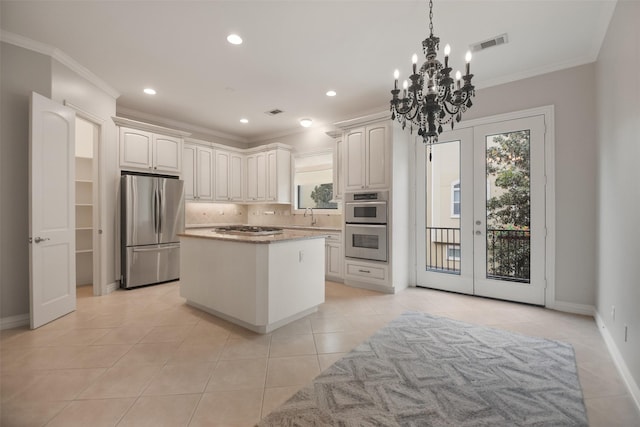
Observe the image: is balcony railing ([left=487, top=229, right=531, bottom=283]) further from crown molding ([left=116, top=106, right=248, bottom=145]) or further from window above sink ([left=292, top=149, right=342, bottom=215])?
crown molding ([left=116, top=106, right=248, bottom=145])

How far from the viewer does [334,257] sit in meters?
4.93

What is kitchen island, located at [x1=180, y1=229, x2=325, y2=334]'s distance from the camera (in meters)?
2.78

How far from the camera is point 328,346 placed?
2.55m

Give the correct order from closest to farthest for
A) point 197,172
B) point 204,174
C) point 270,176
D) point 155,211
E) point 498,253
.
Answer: point 498,253
point 155,211
point 197,172
point 204,174
point 270,176

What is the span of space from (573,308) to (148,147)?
6.44 metres

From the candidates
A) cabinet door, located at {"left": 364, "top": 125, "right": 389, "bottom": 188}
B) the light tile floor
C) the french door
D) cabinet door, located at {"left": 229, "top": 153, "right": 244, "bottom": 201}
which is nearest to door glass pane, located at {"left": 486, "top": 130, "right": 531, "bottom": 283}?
the french door

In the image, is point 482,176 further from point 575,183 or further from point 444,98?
point 444,98

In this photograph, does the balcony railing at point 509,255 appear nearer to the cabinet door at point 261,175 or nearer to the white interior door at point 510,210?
the white interior door at point 510,210

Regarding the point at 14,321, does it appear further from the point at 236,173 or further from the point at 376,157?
the point at 376,157

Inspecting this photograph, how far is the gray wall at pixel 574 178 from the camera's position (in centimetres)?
324

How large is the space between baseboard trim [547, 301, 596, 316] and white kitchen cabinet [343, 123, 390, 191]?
101 inches

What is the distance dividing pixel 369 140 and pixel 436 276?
7.79 feet

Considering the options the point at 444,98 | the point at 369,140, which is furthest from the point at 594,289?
the point at 369,140

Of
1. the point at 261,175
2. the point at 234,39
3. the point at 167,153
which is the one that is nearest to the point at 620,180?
the point at 234,39
